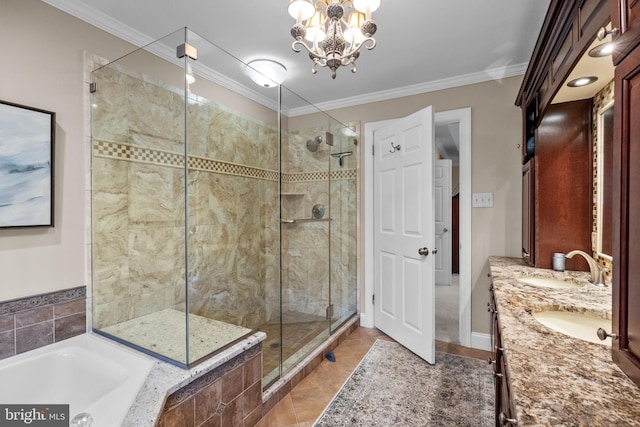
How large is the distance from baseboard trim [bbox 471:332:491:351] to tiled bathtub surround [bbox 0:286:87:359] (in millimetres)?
2869

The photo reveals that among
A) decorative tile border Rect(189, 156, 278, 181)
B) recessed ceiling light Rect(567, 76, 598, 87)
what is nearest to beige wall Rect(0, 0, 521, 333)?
decorative tile border Rect(189, 156, 278, 181)

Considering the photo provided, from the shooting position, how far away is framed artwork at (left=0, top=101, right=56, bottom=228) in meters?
1.47

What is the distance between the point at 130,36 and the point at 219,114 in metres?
0.75

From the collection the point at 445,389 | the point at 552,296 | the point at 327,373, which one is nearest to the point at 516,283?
the point at 552,296

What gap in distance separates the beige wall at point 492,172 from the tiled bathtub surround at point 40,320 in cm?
287

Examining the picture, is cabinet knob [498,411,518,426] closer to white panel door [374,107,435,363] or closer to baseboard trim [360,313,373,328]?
white panel door [374,107,435,363]

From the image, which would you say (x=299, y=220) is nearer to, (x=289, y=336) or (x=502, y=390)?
→ (x=289, y=336)

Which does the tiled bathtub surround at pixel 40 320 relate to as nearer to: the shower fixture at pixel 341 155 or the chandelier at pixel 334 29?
the chandelier at pixel 334 29

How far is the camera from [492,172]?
102 inches

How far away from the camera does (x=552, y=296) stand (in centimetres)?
136

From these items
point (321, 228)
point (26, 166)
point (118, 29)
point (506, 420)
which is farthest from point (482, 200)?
point (26, 166)

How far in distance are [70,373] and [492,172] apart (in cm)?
313

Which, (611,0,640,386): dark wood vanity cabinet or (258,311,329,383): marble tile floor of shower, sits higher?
(611,0,640,386): dark wood vanity cabinet

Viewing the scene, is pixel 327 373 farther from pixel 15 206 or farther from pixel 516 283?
pixel 15 206
